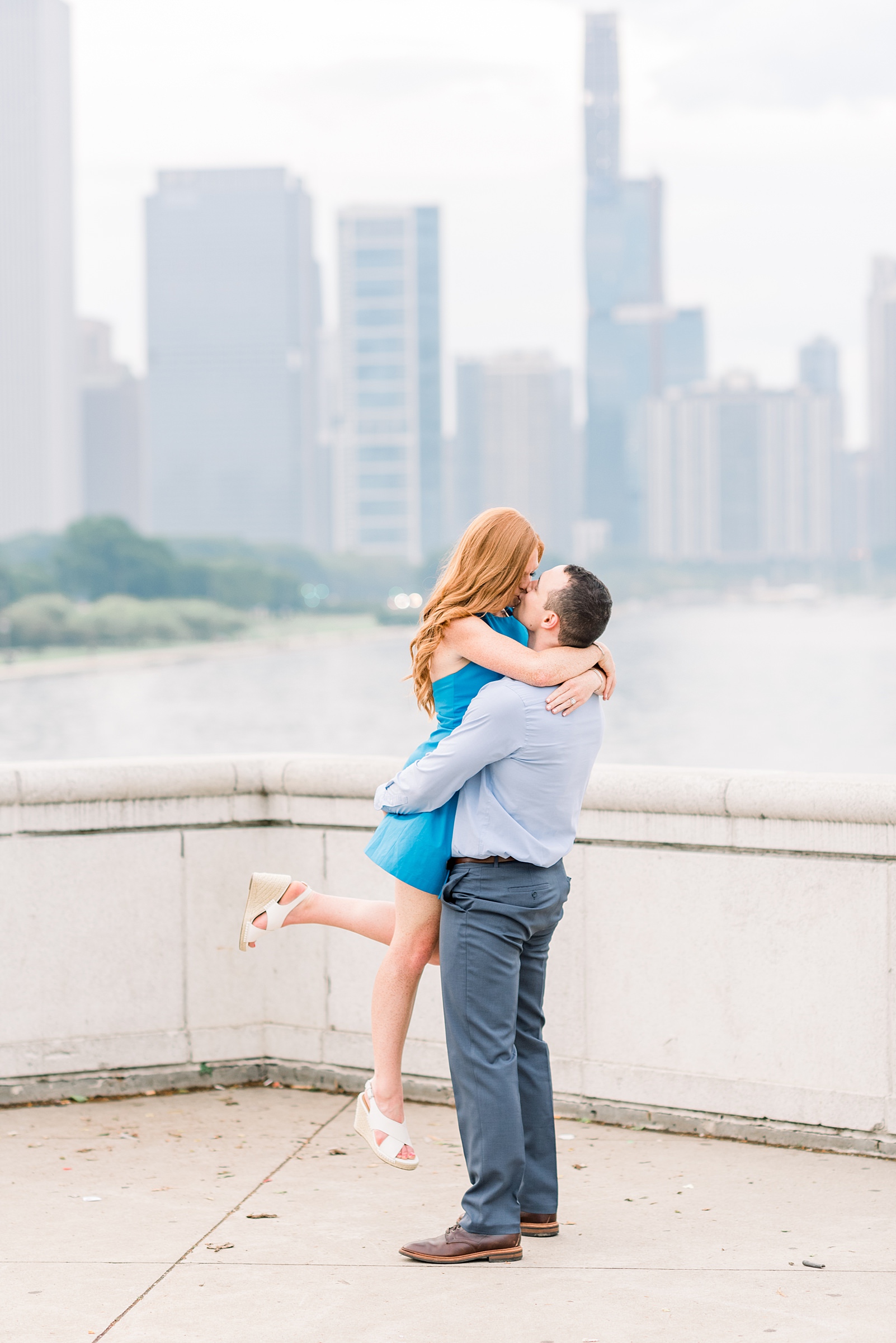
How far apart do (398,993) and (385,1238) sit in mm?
650

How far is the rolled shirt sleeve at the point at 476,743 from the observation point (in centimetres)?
353

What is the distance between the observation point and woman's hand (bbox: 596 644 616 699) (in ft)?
12.1

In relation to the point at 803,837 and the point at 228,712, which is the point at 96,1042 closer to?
the point at 803,837

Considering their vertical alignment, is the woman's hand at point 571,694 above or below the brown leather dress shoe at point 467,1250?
above

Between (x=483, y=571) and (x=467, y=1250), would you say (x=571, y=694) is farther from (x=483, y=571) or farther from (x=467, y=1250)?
(x=467, y=1250)

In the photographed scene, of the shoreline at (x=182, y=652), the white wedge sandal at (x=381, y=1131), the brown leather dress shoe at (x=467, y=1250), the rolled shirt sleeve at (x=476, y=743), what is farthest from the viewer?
the shoreline at (x=182, y=652)

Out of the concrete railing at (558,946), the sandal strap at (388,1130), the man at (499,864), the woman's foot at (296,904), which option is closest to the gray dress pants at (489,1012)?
the man at (499,864)

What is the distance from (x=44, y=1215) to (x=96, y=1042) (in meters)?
1.21

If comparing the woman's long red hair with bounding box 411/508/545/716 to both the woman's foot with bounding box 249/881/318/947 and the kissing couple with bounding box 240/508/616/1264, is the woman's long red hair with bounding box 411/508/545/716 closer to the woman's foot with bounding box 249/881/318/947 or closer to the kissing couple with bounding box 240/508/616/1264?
the kissing couple with bounding box 240/508/616/1264

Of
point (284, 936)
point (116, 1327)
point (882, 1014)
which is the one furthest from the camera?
point (284, 936)

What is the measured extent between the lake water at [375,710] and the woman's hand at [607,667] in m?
63.4

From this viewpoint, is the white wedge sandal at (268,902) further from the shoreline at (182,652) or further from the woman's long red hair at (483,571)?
the shoreline at (182,652)

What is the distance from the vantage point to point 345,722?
104125mm

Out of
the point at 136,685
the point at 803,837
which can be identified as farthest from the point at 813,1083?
the point at 136,685
